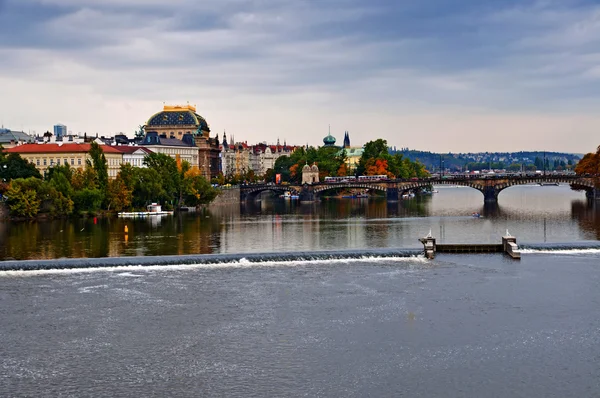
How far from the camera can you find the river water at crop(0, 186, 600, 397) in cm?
3472

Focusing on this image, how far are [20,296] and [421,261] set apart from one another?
1148 inches

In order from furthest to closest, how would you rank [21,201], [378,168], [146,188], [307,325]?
[378,168] < [146,188] < [21,201] < [307,325]

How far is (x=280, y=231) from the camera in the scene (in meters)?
92.0

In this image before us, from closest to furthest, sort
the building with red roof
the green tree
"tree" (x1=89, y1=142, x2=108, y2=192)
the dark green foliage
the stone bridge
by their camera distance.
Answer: the dark green foliage
"tree" (x1=89, y1=142, x2=108, y2=192)
the green tree
the building with red roof
the stone bridge

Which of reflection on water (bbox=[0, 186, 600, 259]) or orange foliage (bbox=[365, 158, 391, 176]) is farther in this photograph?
orange foliage (bbox=[365, 158, 391, 176])

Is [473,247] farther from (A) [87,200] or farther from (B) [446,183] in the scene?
(B) [446,183]

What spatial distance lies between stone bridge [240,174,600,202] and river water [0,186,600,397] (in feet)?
279

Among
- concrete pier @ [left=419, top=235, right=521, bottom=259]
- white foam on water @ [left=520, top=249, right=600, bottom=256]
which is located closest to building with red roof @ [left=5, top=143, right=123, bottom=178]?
concrete pier @ [left=419, top=235, right=521, bottom=259]

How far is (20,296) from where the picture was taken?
5047 cm

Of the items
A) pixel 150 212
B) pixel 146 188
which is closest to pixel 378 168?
pixel 146 188

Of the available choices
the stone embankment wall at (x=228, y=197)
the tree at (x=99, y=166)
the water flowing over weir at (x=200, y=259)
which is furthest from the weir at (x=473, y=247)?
the stone embankment wall at (x=228, y=197)

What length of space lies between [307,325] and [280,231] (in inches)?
1928

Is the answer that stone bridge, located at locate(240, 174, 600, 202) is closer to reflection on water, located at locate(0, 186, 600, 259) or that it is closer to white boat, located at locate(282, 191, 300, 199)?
white boat, located at locate(282, 191, 300, 199)

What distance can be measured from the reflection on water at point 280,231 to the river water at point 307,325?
1742 mm
